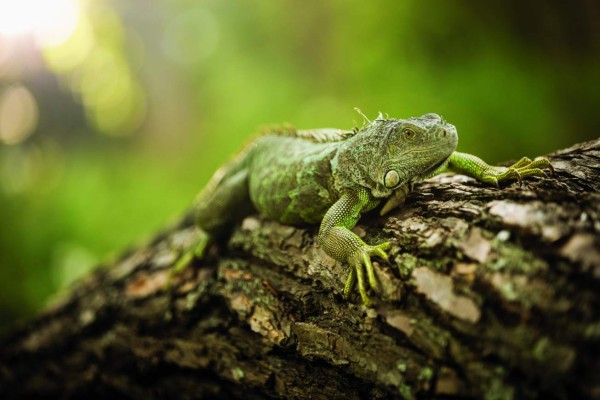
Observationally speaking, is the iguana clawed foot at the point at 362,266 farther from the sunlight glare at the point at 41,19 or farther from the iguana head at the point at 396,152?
the sunlight glare at the point at 41,19

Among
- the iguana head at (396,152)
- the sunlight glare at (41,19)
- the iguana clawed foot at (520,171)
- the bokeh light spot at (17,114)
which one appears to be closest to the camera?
the iguana clawed foot at (520,171)

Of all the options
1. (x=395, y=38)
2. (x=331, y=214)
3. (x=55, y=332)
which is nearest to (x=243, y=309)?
(x=331, y=214)

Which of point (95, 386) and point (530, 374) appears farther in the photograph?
point (95, 386)

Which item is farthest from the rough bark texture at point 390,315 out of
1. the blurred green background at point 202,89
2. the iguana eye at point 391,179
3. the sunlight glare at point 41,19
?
the sunlight glare at point 41,19

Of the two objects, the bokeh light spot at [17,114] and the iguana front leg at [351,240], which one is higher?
the iguana front leg at [351,240]

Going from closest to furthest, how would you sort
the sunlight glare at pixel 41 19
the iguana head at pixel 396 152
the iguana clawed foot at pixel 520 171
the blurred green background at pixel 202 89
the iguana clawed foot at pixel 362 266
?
the iguana clawed foot at pixel 362 266 → the iguana clawed foot at pixel 520 171 → the iguana head at pixel 396 152 → the blurred green background at pixel 202 89 → the sunlight glare at pixel 41 19

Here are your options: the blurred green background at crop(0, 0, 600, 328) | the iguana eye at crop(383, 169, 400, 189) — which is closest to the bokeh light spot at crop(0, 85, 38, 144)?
the blurred green background at crop(0, 0, 600, 328)

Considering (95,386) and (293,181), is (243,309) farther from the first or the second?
(95,386)
